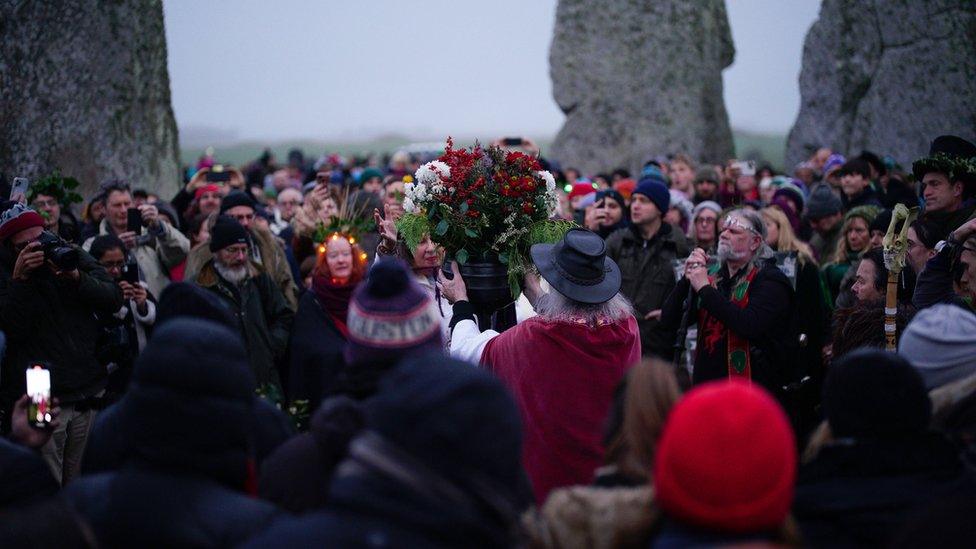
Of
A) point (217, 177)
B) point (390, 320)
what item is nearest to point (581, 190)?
point (217, 177)

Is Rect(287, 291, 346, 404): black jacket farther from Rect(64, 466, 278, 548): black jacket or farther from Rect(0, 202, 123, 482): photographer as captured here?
Rect(64, 466, 278, 548): black jacket

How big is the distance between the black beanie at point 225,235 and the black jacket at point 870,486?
4.92 metres

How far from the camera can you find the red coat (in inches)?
184

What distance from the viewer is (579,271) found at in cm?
471

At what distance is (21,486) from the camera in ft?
8.89

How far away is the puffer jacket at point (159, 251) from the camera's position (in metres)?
8.13

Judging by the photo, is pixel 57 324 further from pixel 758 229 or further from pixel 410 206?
pixel 758 229

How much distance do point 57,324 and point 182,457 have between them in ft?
13.7

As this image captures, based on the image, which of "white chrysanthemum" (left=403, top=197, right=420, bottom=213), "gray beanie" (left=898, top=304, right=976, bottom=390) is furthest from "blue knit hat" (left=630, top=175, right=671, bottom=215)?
"gray beanie" (left=898, top=304, right=976, bottom=390)

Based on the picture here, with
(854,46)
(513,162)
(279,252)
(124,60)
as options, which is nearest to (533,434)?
(513,162)

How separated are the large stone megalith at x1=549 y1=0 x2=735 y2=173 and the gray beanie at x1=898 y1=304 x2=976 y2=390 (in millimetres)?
14798

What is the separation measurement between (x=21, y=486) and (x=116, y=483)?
1.08 ft

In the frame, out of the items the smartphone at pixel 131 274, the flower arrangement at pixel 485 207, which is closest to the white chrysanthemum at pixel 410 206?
the flower arrangement at pixel 485 207

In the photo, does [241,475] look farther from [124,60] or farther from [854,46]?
[854,46]
